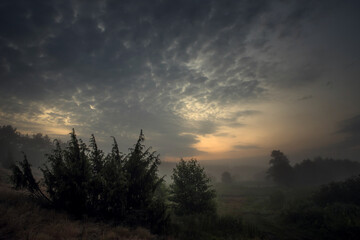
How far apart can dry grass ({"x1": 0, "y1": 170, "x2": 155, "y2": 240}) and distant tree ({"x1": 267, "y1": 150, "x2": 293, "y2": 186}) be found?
62.2 metres

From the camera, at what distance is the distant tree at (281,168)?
5700 centimetres

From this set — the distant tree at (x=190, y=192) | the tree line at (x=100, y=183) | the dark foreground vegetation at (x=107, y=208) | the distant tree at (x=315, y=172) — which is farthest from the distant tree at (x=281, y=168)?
the tree line at (x=100, y=183)

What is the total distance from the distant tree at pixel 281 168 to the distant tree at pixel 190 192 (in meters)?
50.2

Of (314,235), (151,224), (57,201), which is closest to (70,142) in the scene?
(57,201)

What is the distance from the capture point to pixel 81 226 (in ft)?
29.3

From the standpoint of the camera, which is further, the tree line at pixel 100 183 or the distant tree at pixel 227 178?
the distant tree at pixel 227 178

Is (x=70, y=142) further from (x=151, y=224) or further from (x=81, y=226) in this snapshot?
(x=151, y=224)

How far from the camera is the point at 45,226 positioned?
7871 millimetres

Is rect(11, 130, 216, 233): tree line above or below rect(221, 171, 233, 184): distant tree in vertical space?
above

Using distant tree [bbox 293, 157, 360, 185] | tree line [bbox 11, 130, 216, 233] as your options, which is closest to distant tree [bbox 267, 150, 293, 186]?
distant tree [bbox 293, 157, 360, 185]

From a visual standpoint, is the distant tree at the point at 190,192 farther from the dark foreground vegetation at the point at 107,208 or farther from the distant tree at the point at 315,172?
the distant tree at the point at 315,172

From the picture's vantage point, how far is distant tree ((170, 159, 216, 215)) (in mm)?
18859

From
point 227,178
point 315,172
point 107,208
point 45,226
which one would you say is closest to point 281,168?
point 315,172

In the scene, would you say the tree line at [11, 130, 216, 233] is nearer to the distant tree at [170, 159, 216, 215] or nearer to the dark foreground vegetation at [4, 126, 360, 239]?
the dark foreground vegetation at [4, 126, 360, 239]
